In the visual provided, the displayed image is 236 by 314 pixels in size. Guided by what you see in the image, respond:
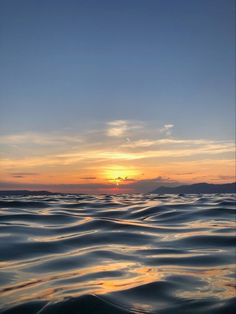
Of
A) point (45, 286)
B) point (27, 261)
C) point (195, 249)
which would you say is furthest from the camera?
point (195, 249)

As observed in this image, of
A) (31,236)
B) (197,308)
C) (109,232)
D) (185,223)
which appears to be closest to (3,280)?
(197,308)

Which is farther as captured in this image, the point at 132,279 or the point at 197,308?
the point at 132,279

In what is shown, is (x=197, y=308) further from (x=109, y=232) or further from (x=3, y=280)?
(x=109, y=232)

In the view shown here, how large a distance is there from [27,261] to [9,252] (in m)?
0.92

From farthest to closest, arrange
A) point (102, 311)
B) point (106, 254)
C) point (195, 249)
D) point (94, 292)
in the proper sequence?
1. point (195, 249)
2. point (106, 254)
3. point (94, 292)
4. point (102, 311)

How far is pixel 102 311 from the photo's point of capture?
3.40 meters

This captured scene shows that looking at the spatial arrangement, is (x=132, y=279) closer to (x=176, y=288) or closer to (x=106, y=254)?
(x=176, y=288)

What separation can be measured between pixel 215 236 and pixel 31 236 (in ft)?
13.6

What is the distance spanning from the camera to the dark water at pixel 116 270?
3637 mm

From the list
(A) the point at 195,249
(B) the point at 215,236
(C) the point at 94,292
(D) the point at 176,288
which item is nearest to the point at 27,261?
(C) the point at 94,292

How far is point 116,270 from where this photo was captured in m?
5.18

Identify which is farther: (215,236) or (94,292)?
(215,236)

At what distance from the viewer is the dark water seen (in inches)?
143

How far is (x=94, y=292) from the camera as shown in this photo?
3975mm
